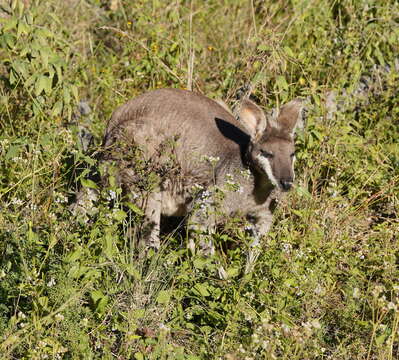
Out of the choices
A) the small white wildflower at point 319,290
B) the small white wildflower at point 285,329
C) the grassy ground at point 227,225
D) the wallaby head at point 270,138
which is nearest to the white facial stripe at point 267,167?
the wallaby head at point 270,138

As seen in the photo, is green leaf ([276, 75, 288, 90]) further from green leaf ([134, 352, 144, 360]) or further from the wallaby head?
green leaf ([134, 352, 144, 360])

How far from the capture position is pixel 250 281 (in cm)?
450

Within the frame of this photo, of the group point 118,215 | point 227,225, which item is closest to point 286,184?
point 227,225

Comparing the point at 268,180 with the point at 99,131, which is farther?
the point at 99,131

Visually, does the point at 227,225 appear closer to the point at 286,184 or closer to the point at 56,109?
the point at 286,184

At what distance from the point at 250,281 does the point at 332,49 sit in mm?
3471

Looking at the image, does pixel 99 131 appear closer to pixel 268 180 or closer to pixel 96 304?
pixel 268 180

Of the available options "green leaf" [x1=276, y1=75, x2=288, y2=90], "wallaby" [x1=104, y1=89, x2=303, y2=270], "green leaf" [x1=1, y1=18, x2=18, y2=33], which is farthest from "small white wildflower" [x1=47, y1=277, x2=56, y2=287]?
"green leaf" [x1=276, y1=75, x2=288, y2=90]

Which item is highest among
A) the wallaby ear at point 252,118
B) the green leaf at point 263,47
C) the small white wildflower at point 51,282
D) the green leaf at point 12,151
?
the green leaf at point 263,47

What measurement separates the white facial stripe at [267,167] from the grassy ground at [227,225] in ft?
0.99

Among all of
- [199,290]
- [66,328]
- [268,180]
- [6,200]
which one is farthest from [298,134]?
[66,328]

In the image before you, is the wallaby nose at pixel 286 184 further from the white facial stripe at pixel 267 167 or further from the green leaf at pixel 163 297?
the green leaf at pixel 163 297

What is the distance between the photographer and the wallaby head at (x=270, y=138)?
5.45 metres

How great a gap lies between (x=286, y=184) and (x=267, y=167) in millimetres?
321
